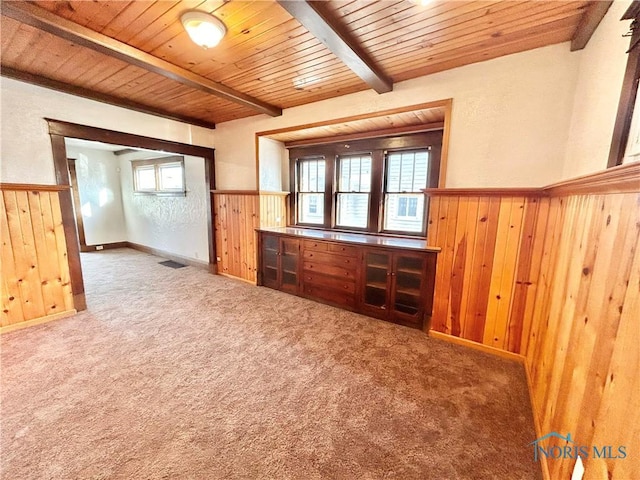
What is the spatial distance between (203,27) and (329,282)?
2696mm

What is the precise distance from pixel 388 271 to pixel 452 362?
103 cm

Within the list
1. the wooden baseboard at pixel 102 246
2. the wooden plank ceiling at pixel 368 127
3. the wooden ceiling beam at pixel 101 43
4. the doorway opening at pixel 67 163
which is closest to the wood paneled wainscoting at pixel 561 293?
the wooden plank ceiling at pixel 368 127

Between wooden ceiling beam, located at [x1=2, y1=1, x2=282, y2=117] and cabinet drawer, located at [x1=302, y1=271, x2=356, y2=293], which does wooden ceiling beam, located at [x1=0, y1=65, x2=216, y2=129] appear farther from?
cabinet drawer, located at [x1=302, y1=271, x2=356, y2=293]

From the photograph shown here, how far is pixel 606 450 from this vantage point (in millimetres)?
796

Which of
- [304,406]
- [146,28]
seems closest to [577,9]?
[146,28]

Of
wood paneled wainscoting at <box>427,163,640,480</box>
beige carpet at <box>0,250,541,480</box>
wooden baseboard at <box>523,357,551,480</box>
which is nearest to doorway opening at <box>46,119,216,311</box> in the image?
beige carpet at <box>0,250,541,480</box>

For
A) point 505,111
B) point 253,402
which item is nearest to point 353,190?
point 505,111

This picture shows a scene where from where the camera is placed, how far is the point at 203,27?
5.72ft

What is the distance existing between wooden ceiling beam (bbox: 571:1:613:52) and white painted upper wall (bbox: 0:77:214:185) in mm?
4626

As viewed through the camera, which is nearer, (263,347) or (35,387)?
(35,387)

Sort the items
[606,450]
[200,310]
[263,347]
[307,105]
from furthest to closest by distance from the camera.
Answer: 1. [307,105]
2. [200,310]
3. [263,347]
4. [606,450]

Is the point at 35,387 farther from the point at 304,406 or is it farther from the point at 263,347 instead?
the point at 304,406

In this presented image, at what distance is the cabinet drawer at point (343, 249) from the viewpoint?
3.07 meters

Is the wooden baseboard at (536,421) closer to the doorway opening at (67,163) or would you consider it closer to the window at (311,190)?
the window at (311,190)
